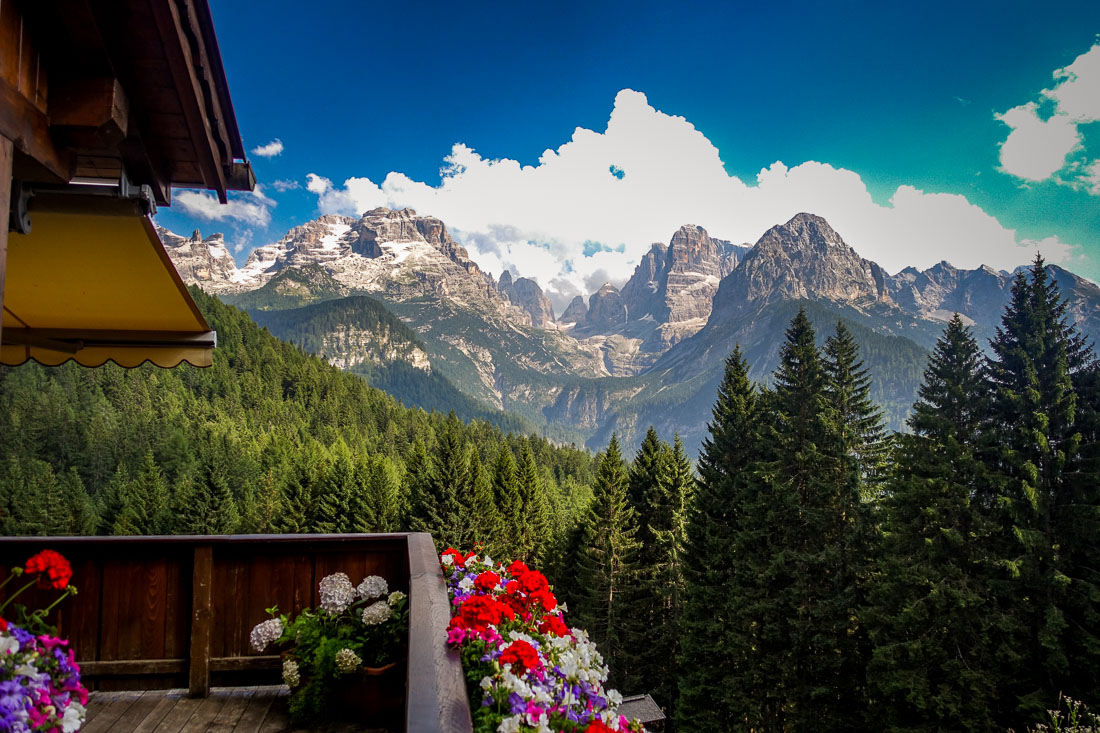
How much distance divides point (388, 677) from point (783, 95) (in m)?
43.8

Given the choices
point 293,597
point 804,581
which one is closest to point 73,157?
point 293,597

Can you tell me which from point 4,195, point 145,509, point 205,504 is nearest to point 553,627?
point 4,195

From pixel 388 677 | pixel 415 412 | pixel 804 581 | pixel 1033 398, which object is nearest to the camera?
pixel 388 677

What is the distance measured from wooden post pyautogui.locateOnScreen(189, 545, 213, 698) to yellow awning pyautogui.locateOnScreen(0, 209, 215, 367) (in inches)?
64.9

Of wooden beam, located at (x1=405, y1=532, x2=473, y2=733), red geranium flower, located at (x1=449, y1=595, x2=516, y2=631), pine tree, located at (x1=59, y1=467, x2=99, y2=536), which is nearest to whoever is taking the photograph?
wooden beam, located at (x1=405, y1=532, x2=473, y2=733)

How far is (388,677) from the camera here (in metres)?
3.16

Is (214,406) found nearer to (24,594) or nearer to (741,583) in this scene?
(741,583)

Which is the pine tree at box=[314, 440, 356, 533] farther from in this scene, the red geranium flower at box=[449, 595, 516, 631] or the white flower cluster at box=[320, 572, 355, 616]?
the red geranium flower at box=[449, 595, 516, 631]

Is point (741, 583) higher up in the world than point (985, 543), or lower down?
lower down

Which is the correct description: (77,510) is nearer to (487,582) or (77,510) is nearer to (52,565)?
(52,565)

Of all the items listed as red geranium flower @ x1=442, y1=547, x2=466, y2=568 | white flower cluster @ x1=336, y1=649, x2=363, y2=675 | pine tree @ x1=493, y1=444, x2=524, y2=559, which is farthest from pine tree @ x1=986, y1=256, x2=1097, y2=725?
pine tree @ x1=493, y1=444, x2=524, y2=559

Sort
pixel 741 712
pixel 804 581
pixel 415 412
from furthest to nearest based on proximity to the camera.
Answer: pixel 415 412
pixel 741 712
pixel 804 581

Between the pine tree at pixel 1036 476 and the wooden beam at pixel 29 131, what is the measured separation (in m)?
15.3

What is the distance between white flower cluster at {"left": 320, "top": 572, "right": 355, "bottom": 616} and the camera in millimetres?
3363
